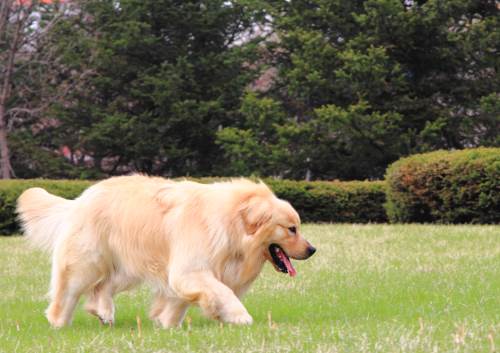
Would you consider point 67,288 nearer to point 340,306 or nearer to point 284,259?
point 284,259

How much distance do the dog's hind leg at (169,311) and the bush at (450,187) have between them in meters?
11.5

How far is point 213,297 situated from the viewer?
22.8 ft

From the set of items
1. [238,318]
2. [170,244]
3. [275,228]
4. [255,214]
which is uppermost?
[255,214]

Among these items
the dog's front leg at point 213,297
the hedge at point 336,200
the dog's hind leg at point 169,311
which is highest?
the dog's front leg at point 213,297

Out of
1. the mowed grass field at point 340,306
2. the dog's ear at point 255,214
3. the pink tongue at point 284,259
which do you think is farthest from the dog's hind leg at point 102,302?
the pink tongue at point 284,259

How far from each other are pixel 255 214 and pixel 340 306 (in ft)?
5.98

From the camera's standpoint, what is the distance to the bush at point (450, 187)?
1781 cm

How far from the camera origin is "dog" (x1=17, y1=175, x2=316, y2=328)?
7152mm

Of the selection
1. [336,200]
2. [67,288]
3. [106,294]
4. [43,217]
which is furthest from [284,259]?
[336,200]

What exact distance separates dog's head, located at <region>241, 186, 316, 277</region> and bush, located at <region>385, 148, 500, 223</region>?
37.0 ft

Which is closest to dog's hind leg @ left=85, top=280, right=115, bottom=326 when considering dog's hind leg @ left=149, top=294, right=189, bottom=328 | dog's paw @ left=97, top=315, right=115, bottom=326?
dog's paw @ left=97, top=315, right=115, bottom=326

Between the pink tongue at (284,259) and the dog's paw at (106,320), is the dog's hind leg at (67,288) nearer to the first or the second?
the dog's paw at (106,320)

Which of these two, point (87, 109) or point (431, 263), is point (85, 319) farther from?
point (87, 109)

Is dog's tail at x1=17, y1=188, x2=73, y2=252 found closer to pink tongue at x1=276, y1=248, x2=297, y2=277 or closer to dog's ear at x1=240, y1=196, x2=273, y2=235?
dog's ear at x1=240, y1=196, x2=273, y2=235
